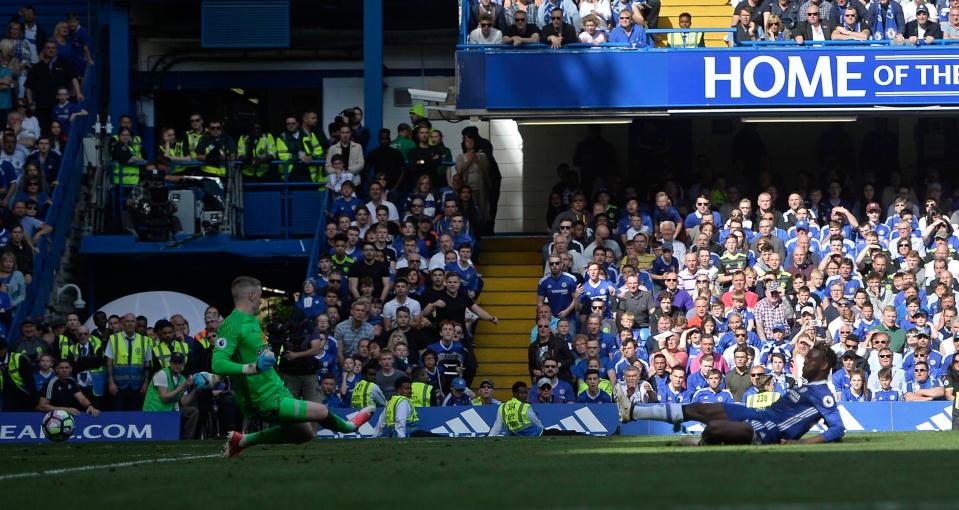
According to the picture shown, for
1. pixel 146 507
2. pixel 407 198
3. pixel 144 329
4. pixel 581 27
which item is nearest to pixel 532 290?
pixel 407 198

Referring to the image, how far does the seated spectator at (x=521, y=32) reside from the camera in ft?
79.7

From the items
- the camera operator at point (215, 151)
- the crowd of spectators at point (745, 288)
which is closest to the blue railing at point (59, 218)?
the camera operator at point (215, 151)

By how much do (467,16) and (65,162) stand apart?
22.9 feet

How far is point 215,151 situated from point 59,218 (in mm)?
2703

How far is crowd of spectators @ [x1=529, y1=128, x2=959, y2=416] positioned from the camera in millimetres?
20625

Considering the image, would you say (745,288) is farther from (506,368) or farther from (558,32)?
(558,32)

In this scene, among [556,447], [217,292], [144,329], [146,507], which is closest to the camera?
[146,507]

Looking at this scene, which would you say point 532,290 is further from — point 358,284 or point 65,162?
point 65,162

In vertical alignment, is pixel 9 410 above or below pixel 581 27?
below

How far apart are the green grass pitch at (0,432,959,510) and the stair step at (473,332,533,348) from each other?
8212 mm

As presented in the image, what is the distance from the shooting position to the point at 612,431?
63.6ft

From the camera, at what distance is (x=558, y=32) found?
24359 millimetres

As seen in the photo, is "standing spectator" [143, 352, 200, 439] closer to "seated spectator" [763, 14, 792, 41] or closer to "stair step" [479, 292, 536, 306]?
"stair step" [479, 292, 536, 306]

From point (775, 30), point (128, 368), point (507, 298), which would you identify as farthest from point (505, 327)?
point (775, 30)
